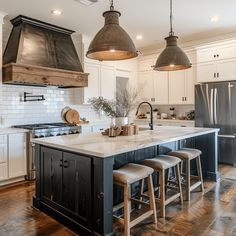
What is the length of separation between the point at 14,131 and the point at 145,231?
267 centimetres

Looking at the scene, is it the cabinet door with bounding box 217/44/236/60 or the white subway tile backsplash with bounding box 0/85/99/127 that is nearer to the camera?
the white subway tile backsplash with bounding box 0/85/99/127

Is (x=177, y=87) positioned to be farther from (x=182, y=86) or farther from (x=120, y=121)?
(x=120, y=121)

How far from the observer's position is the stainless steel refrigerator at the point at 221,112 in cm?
504

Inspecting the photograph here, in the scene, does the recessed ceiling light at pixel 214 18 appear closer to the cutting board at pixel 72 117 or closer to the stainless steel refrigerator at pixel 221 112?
the stainless steel refrigerator at pixel 221 112

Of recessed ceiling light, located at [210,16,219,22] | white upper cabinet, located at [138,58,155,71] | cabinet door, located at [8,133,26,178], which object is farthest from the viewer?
white upper cabinet, located at [138,58,155,71]

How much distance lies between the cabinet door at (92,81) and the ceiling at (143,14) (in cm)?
75

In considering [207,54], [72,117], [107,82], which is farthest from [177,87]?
[72,117]

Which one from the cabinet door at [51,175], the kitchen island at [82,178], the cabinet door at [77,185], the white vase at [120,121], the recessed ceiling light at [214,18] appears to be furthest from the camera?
the recessed ceiling light at [214,18]

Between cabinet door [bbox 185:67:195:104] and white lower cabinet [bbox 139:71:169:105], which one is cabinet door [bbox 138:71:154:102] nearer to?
white lower cabinet [bbox 139:71:169:105]

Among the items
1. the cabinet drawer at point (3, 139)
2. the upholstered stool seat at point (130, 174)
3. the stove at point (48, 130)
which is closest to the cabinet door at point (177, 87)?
the stove at point (48, 130)

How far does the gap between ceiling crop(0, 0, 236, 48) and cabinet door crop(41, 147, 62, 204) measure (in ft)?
8.01

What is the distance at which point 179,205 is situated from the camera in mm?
3115

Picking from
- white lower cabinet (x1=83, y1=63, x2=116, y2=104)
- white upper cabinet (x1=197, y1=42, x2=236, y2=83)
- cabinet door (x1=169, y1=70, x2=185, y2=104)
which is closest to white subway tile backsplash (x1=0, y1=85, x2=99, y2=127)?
white lower cabinet (x1=83, y1=63, x2=116, y2=104)

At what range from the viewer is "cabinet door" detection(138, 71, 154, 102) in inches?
269
